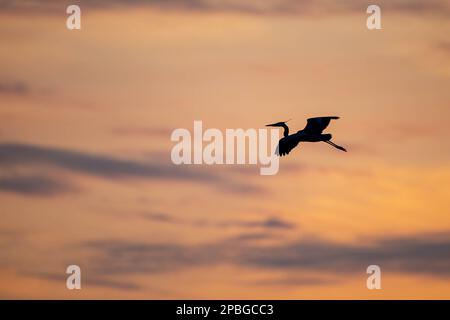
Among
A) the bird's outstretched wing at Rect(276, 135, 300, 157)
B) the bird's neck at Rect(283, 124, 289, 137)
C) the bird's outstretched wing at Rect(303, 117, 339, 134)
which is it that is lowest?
the bird's outstretched wing at Rect(276, 135, 300, 157)

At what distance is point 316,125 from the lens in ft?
312

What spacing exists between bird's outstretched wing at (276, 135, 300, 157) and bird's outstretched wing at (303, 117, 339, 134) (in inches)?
109

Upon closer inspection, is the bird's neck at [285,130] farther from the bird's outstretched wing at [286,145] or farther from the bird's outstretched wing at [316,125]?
the bird's outstretched wing at [316,125]

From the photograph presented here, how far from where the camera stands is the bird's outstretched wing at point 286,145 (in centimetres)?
9794

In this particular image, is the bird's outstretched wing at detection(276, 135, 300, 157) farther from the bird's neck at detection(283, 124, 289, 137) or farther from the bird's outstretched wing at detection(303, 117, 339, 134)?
the bird's outstretched wing at detection(303, 117, 339, 134)

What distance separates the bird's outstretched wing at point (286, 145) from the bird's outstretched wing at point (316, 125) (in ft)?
9.06

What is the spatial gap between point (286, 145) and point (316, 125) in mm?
4209

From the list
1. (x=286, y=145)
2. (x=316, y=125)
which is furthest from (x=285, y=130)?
(x=316, y=125)

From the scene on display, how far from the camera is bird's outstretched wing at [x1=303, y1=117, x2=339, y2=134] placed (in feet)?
311

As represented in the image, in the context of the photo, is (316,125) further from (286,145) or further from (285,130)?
(285,130)
